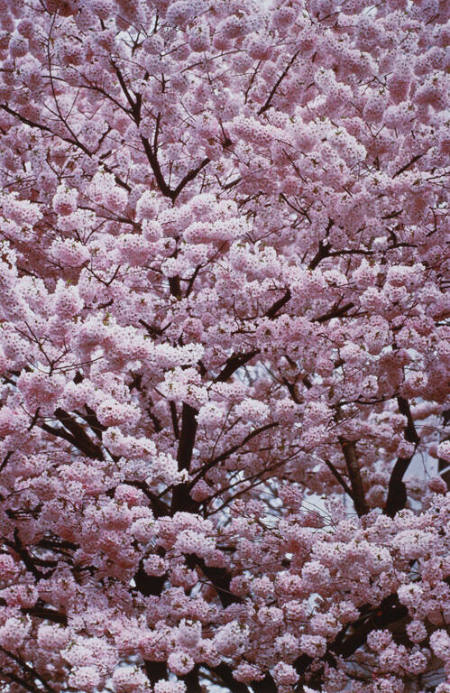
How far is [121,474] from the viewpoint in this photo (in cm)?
553

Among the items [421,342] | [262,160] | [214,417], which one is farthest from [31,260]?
[421,342]

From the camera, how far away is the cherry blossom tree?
17.6 ft

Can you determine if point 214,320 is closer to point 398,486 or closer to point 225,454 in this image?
point 225,454

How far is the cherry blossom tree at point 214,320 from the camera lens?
5.38 meters

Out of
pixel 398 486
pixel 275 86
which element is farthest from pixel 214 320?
pixel 398 486

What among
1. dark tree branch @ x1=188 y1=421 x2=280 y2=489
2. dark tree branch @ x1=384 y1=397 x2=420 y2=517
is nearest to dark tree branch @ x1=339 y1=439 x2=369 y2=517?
dark tree branch @ x1=384 y1=397 x2=420 y2=517

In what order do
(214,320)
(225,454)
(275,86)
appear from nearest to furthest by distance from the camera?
(214,320) < (225,454) < (275,86)

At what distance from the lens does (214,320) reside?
6.65m

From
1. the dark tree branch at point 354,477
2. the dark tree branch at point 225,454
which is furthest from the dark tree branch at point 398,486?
the dark tree branch at point 225,454

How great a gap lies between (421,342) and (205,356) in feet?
6.47

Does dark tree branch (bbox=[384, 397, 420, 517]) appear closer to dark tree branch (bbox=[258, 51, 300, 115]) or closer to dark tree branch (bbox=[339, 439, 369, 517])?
dark tree branch (bbox=[339, 439, 369, 517])

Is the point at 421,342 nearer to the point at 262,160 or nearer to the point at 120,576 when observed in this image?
the point at 262,160

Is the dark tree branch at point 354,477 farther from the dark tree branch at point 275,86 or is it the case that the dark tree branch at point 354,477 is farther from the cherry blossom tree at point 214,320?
the dark tree branch at point 275,86

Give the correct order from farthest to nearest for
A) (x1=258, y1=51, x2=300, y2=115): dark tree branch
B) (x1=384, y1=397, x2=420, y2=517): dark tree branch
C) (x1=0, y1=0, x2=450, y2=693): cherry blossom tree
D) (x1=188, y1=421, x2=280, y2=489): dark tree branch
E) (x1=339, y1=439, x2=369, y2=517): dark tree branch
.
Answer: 1. (x1=339, y1=439, x2=369, y2=517): dark tree branch
2. (x1=384, y1=397, x2=420, y2=517): dark tree branch
3. (x1=258, y1=51, x2=300, y2=115): dark tree branch
4. (x1=188, y1=421, x2=280, y2=489): dark tree branch
5. (x1=0, y1=0, x2=450, y2=693): cherry blossom tree
